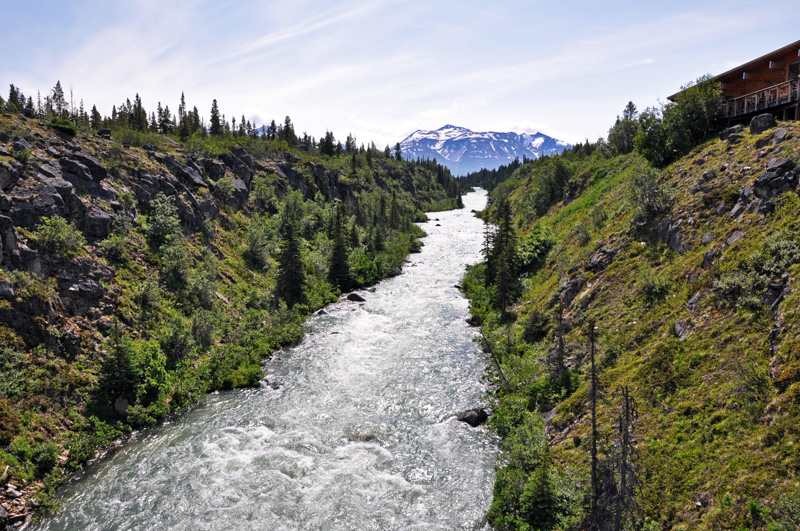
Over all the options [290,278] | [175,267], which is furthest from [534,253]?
[175,267]

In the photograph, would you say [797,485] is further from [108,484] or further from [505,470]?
[108,484]

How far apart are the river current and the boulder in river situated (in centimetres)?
47

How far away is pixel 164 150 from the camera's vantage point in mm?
55281

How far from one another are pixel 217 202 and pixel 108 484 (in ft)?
140

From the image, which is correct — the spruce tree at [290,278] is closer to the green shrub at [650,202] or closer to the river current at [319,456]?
the river current at [319,456]

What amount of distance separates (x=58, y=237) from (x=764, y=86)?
2231 inches

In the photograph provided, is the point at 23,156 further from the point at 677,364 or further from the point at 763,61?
the point at 763,61

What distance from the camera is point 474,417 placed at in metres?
24.4

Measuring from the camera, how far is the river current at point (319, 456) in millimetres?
17594

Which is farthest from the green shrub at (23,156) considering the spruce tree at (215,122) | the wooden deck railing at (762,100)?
the spruce tree at (215,122)

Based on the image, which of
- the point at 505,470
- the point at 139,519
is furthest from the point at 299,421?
the point at 505,470

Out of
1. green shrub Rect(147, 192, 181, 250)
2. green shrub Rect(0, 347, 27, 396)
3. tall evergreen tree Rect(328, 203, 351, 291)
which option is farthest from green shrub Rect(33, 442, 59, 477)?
tall evergreen tree Rect(328, 203, 351, 291)

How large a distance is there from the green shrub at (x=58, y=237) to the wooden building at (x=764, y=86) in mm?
50558

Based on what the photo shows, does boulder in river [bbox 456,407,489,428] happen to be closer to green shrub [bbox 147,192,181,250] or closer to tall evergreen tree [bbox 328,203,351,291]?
green shrub [bbox 147,192,181,250]
